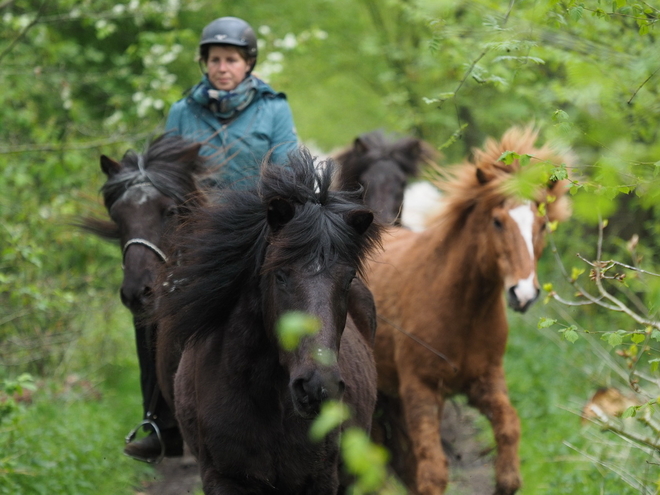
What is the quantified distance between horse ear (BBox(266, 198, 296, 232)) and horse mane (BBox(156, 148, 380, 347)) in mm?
25

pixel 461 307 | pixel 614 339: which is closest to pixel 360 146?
pixel 461 307

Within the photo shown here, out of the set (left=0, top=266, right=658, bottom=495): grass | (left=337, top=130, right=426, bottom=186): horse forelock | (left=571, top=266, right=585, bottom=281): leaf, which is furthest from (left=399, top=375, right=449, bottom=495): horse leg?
(left=337, top=130, right=426, bottom=186): horse forelock

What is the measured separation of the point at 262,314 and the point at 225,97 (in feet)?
9.17

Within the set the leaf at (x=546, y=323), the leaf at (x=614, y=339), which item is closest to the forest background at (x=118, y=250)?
the leaf at (x=614, y=339)

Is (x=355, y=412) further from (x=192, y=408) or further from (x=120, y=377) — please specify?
(x=120, y=377)

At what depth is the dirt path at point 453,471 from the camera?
7.70 meters

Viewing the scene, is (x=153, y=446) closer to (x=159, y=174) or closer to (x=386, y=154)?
(x=159, y=174)

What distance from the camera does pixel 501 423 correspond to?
20.0 feet

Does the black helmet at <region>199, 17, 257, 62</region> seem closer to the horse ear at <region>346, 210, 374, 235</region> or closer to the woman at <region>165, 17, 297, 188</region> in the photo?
the woman at <region>165, 17, 297, 188</region>

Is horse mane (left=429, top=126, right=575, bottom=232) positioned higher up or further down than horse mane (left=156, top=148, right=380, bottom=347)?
further down

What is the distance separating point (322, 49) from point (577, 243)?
12416 millimetres

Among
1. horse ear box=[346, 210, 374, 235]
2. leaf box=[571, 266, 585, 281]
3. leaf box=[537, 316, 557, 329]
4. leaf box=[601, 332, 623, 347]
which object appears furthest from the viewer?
leaf box=[571, 266, 585, 281]

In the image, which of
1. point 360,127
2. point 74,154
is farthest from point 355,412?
point 360,127

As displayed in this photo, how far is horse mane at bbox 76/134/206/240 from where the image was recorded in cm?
577
